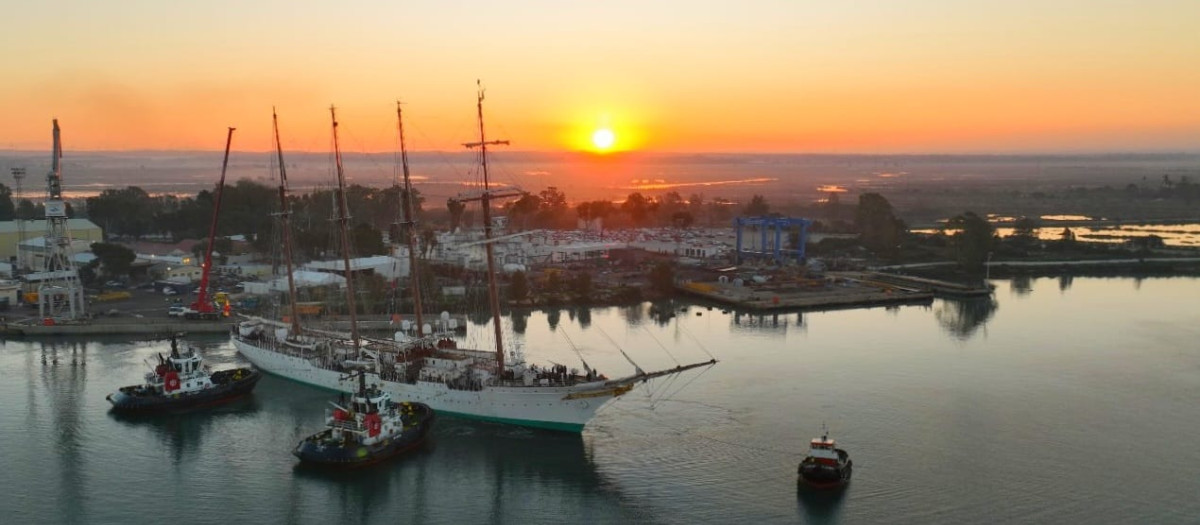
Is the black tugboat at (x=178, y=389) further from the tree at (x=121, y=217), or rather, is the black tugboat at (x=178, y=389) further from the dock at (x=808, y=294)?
the tree at (x=121, y=217)

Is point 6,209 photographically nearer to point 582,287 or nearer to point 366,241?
point 366,241

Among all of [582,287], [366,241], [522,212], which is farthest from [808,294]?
[522,212]

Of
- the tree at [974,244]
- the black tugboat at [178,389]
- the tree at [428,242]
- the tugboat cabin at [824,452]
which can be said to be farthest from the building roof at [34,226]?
the tree at [974,244]

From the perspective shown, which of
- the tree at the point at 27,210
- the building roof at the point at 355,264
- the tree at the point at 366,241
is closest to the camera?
the building roof at the point at 355,264

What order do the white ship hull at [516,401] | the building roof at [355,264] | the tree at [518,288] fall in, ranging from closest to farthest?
the white ship hull at [516,401] < the tree at [518,288] < the building roof at [355,264]

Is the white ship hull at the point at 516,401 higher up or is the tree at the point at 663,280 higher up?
the tree at the point at 663,280
